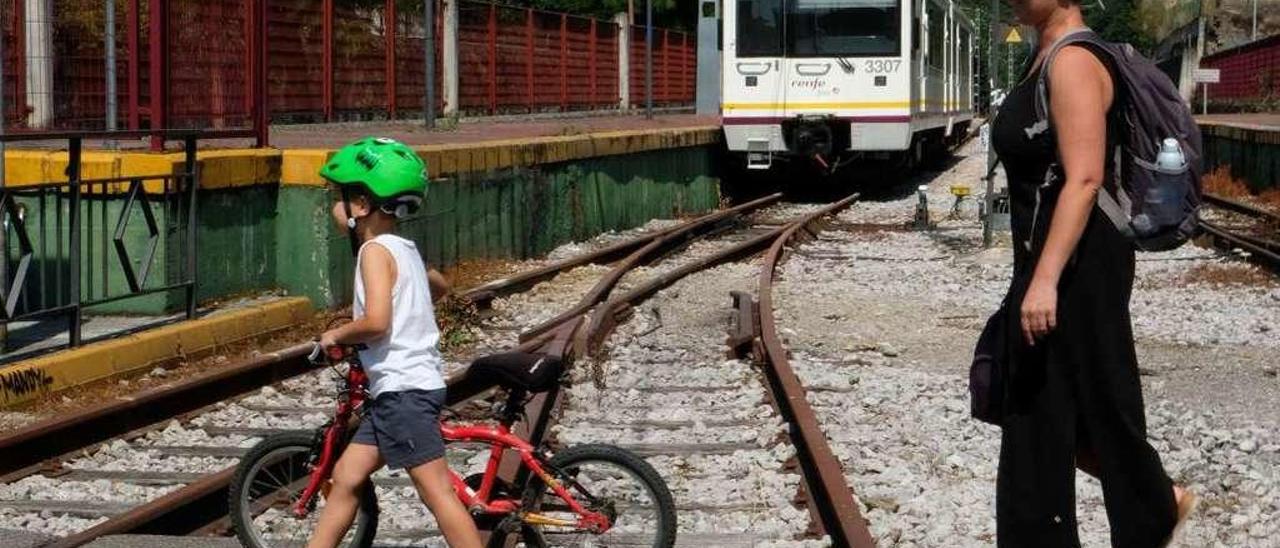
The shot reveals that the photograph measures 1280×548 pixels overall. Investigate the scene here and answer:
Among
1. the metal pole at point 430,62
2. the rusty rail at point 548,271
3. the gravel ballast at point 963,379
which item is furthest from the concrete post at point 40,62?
the metal pole at point 430,62

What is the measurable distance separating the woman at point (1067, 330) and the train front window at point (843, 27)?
18.7 meters

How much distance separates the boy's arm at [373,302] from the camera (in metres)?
4.52

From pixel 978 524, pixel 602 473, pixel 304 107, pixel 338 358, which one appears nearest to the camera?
pixel 338 358

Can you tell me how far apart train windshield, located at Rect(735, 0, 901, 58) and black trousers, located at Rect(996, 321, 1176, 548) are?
61.8 feet

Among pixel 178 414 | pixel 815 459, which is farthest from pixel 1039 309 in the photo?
pixel 178 414

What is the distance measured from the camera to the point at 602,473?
5164 millimetres

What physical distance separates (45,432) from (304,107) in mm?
16313

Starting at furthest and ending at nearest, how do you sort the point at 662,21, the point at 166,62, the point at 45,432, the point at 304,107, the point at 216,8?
the point at 662,21 → the point at 304,107 → the point at 216,8 → the point at 166,62 → the point at 45,432

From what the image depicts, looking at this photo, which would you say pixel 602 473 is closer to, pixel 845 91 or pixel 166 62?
pixel 166 62

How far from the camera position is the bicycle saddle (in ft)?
15.8

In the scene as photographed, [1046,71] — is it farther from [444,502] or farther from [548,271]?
[548,271]

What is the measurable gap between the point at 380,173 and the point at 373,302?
0.33m

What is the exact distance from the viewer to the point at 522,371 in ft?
15.8

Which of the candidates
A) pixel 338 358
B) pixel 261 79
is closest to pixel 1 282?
pixel 261 79
